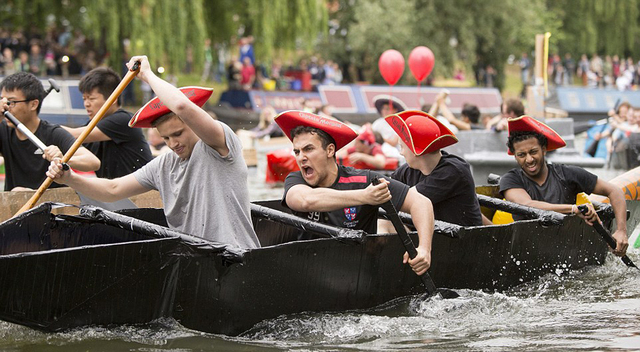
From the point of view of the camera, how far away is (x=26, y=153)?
298 inches

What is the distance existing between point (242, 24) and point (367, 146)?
14.7 meters

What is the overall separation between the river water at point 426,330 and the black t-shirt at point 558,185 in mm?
Answer: 855

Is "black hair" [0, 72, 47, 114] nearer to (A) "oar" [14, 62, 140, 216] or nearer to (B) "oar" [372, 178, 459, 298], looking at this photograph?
(A) "oar" [14, 62, 140, 216]

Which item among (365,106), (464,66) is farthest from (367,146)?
(464,66)

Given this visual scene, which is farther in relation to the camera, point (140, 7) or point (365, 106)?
point (365, 106)

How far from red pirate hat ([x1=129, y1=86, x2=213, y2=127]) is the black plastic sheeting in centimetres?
56

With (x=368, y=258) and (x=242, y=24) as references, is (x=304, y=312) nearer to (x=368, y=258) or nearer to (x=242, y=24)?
(x=368, y=258)

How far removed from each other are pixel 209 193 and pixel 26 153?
2614mm

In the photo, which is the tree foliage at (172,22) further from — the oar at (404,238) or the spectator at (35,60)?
the oar at (404,238)

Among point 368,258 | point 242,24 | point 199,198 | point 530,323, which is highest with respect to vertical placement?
point 242,24

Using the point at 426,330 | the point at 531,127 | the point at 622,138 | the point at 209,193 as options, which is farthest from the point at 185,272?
the point at 622,138

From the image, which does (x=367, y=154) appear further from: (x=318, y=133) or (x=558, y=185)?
(x=318, y=133)

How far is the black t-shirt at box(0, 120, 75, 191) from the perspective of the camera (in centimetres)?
734

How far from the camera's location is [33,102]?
7.34 meters
